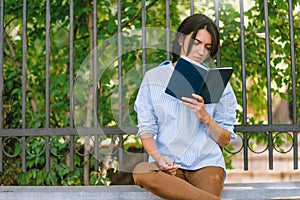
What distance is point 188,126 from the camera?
3.17m

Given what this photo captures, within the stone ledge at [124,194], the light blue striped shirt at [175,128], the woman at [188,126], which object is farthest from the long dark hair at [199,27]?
the stone ledge at [124,194]

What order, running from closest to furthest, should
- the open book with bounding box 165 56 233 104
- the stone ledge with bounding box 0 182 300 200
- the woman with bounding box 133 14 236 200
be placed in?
1. the open book with bounding box 165 56 233 104
2. the woman with bounding box 133 14 236 200
3. the stone ledge with bounding box 0 182 300 200

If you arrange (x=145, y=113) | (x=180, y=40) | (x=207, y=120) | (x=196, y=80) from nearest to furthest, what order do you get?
(x=196, y=80)
(x=207, y=120)
(x=145, y=113)
(x=180, y=40)

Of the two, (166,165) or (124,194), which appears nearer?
(166,165)

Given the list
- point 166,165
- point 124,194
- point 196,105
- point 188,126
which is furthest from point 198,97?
point 124,194

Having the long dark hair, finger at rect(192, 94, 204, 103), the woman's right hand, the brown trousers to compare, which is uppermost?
the long dark hair

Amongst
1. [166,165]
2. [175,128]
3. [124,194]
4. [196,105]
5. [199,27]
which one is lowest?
[124,194]

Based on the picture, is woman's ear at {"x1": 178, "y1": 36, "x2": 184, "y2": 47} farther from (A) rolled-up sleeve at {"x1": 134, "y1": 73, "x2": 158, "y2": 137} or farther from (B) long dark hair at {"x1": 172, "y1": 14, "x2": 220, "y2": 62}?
(A) rolled-up sleeve at {"x1": 134, "y1": 73, "x2": 158, "y2": 137}

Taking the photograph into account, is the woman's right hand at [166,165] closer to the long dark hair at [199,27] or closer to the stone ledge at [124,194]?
the stone ledge at [124,194]

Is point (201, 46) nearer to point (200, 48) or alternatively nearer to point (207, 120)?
point (200, 48)

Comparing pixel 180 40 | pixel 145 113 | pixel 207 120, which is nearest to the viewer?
pixel 207 120

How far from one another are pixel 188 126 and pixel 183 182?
0.34 metres

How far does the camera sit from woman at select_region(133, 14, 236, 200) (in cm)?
309

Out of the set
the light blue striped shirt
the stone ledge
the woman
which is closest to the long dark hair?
the woman
